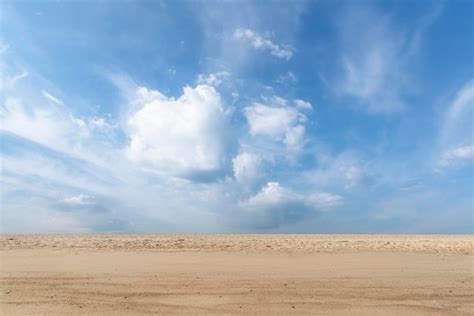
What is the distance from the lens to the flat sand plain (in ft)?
31.9

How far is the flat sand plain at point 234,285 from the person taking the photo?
9719mm

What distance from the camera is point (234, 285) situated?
1209 centimetres

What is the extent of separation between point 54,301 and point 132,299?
7.55 feet

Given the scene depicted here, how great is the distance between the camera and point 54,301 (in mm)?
10336

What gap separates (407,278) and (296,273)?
436cm

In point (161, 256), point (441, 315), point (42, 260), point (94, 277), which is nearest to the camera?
point (441, 315)

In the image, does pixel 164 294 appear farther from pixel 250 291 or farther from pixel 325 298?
pixel 325 298

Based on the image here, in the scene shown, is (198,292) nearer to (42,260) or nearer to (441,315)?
(441,315)

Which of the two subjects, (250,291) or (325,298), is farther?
(250,291)

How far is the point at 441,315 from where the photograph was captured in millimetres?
9422

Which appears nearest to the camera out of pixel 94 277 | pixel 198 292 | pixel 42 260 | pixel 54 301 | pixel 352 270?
pixel 54 301

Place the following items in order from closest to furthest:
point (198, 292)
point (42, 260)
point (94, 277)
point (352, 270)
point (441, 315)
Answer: point (441, 315), point (198, 292), point (94, 277), point (352, 270), point (42, 260)

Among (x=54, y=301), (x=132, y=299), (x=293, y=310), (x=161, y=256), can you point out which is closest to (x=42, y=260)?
(x=161, y=256)

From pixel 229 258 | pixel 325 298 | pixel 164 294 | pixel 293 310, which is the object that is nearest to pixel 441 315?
pixel 325 298
